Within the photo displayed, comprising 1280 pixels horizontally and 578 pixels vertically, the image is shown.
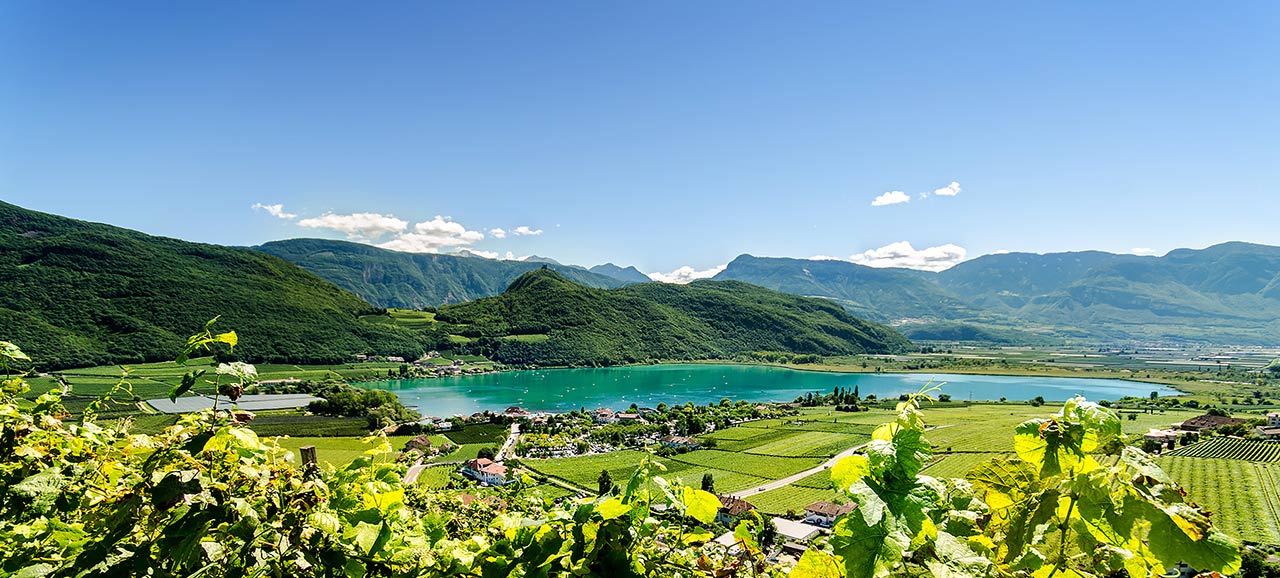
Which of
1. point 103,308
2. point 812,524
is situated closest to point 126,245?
point 103,308

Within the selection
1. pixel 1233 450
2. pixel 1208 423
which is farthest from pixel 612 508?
pixel 1208 423

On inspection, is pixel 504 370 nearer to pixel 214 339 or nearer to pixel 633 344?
pixel 633 344

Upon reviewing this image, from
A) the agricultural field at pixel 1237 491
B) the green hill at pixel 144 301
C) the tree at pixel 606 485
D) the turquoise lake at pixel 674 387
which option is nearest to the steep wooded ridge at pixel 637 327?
the turquoise lake at pixel 674 387

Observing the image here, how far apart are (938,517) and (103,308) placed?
132 m

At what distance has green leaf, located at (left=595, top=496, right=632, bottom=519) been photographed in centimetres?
117

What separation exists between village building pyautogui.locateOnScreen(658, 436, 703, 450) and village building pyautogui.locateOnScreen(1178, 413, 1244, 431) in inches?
1703

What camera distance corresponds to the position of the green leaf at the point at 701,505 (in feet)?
4.28

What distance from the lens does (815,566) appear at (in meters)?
1.16

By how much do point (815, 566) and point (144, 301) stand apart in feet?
452

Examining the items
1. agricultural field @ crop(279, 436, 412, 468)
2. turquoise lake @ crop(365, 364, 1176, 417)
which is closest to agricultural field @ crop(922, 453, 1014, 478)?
turquoise lake @ crop(365, 364, 1176, 417)

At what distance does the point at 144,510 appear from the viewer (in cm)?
140

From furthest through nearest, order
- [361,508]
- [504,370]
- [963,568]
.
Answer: [504,370], [361,508], [963,568]

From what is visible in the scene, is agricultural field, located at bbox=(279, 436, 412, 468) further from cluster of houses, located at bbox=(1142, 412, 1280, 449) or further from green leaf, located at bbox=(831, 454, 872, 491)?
cluster of houses, located at bbox=(1142, 412, 1280, 449)

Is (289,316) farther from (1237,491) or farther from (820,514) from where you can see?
(1237,491)
